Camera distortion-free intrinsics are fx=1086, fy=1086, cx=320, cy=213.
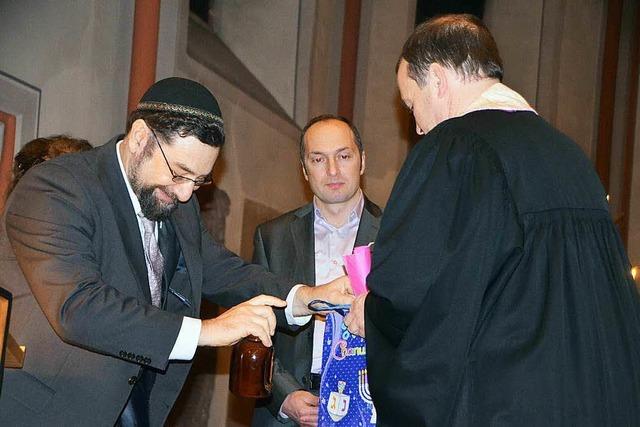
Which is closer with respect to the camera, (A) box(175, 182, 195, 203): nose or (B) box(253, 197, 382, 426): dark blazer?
(A) box(175, 182, 195, 203): nose

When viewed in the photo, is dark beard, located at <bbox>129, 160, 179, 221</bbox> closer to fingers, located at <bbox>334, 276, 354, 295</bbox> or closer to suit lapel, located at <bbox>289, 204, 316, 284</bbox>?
fingers, located at <bbox>334, 276, 354, 295</bbox>

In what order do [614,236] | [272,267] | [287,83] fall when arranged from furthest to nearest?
[287,83] → [272,267] → [614,236]

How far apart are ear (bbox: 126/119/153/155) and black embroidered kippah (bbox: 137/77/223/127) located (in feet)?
0.18

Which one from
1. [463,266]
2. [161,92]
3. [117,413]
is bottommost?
[117,413]

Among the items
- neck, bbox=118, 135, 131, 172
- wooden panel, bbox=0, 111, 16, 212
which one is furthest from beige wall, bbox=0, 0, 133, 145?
neck, bbox=118, 135, 131, 172

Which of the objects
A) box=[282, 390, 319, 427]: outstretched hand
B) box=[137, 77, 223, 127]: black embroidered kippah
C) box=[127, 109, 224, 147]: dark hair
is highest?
box=[137, 77, 223, 127]: black embroidered kippah

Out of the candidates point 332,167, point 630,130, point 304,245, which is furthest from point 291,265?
point 630,130

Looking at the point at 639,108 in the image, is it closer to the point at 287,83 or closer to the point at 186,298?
the point at 287,83

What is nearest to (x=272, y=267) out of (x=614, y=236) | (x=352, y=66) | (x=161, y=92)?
(x=161, y=92)

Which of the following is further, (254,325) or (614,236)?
(254,325)

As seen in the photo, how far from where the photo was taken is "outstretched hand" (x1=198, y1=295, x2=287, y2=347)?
2922 millimetres

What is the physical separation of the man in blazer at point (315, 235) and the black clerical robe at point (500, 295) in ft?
4.29

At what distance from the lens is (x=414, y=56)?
2818 millimetres

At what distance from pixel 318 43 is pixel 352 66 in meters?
0.64
